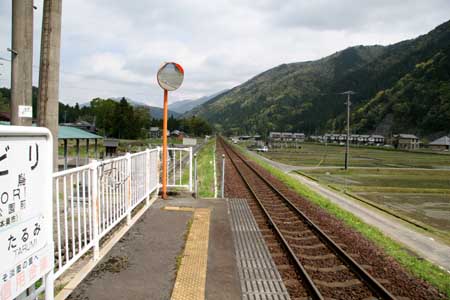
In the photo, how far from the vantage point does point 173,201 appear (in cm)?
759

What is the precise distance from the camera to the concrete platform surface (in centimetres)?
335

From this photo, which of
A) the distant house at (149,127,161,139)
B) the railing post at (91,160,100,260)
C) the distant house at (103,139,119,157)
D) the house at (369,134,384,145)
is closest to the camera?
the railing post at (91,160,100,260)

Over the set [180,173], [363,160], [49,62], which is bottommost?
[363,160]

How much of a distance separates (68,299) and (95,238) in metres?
0.97

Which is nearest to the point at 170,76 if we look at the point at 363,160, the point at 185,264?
the point at 185,264

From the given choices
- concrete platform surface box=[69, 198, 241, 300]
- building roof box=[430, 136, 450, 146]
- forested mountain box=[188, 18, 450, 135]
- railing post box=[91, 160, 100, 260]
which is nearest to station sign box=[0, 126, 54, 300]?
concrete platform surface box=[69, 198, 241, 300]

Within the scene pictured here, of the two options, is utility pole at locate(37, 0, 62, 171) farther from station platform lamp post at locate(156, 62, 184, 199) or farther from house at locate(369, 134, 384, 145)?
house at locate(369, 134, 384, 145)

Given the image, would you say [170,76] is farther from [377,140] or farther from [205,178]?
[377,140]

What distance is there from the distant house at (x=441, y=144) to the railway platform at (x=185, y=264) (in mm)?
101321

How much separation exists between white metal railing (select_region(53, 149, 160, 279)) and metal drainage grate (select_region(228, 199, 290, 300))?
1.88 m

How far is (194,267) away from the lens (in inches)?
158

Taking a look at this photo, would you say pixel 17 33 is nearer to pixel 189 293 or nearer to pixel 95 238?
pixel 95 238

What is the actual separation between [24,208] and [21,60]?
11.6 ft

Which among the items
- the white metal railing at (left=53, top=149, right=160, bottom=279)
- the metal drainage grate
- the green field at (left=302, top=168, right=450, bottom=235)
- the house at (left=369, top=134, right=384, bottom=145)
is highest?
the house at (left=369, top=134, right=384, bottom=145)
